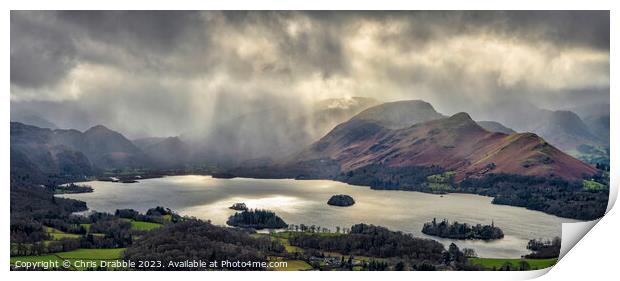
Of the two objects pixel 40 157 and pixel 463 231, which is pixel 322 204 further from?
pixel 40 157

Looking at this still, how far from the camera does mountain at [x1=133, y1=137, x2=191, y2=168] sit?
30.9ft

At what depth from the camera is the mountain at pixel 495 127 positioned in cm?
940

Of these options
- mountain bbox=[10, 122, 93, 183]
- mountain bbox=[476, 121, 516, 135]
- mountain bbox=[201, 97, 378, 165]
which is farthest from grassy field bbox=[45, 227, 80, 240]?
→ mountain bbox=[476, 121, 516, 135]

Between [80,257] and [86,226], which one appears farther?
[86,226]

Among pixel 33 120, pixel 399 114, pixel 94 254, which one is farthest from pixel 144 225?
pixel 399 114

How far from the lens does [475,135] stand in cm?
954

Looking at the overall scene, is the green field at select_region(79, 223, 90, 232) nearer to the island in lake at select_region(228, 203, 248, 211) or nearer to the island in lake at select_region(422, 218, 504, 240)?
the island in lake at select_region(228, 203, 248, 211)

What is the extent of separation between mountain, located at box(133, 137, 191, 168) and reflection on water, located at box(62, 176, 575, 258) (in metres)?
0.25

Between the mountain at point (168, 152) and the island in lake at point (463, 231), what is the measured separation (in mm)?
3740

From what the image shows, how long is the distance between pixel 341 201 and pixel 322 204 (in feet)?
0.94

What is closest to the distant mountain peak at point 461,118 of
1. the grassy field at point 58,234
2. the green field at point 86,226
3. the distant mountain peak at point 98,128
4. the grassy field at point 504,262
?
the grassy field at point 504,262

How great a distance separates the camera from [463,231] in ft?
29.7

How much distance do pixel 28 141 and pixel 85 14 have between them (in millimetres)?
1974

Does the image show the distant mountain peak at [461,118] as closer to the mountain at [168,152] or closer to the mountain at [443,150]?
the mountain at [443,150]
